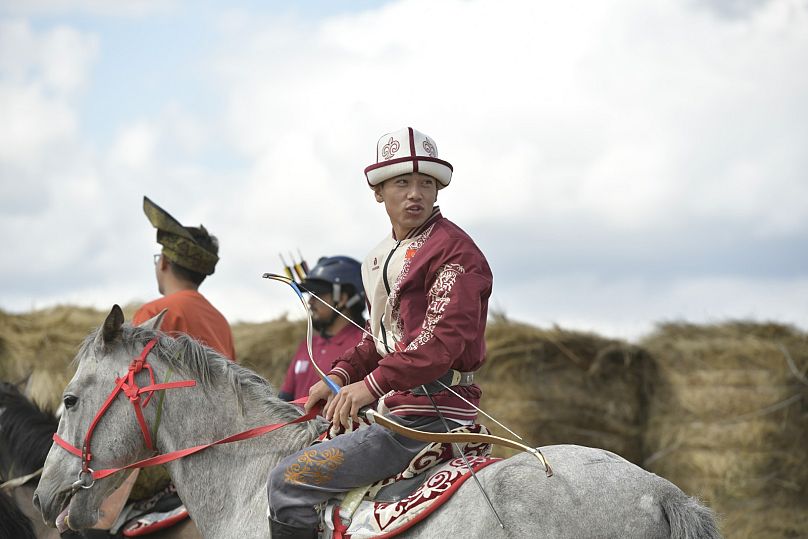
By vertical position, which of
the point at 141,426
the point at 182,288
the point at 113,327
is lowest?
the point at 141,426

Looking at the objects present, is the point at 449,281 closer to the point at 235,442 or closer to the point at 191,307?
the point at 235,442

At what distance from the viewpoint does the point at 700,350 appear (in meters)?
11.7

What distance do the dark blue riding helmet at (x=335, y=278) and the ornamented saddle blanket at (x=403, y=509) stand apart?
4.95 metres

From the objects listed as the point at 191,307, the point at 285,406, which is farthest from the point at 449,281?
the point at 191,307

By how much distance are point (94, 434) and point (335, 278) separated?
4.61 metres

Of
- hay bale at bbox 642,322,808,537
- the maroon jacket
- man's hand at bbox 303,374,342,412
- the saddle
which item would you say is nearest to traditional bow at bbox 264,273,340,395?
man's hand at bbox 303,374,342,412

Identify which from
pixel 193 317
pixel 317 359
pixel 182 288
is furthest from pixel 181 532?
pixel 317 359

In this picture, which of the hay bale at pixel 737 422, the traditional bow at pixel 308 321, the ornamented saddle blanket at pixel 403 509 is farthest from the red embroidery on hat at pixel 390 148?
the hay bale at pixel 737 422

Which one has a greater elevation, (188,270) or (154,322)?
(188,270)

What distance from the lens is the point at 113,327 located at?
5.07m

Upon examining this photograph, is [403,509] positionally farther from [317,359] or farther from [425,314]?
[317,359]

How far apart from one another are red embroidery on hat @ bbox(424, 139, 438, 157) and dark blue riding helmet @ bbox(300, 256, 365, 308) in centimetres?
461

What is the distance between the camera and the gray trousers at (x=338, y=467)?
447 centimetres

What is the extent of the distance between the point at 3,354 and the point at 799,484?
9.82 meters
